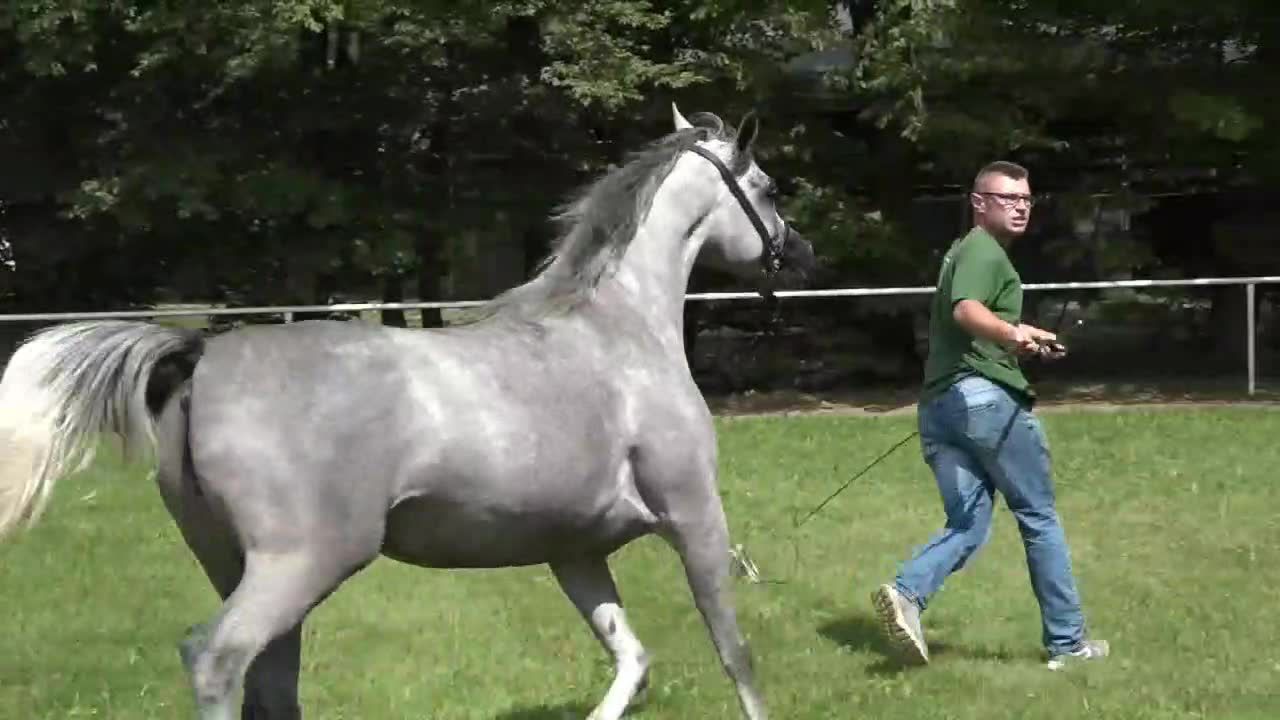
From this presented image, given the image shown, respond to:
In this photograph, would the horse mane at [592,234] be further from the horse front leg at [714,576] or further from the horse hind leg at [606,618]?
the horse hind leg at [606,618]

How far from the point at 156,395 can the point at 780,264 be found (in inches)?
98.7

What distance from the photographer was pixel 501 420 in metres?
4.75

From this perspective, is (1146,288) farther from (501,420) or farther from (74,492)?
(501,420)

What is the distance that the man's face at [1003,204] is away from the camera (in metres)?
6.64

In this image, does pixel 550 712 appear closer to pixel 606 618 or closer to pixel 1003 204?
pixel 606 618

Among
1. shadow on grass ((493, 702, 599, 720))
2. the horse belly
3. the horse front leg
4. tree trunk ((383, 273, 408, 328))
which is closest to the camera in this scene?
the horse belly

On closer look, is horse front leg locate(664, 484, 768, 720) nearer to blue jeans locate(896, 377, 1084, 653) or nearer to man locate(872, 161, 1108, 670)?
man locate(872, 161, 1108, 670)

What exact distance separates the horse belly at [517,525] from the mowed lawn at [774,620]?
3.95 ft

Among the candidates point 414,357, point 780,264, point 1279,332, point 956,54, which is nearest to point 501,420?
point 414,357

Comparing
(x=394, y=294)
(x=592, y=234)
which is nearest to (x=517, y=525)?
(x=592, y=234)

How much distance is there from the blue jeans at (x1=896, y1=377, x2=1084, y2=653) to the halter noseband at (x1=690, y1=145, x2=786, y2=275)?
1120 mm

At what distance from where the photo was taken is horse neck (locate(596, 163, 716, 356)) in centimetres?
551

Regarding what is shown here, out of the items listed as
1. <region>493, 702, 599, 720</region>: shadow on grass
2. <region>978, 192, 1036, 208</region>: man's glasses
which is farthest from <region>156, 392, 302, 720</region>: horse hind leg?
<region>978, 192, 1036, 208</region>: man's glasses

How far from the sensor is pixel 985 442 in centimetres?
656
